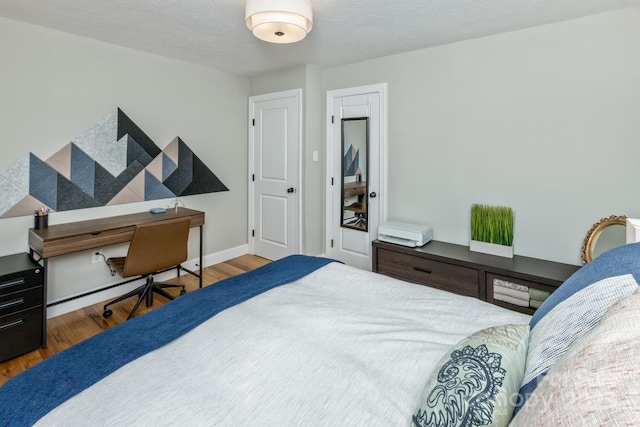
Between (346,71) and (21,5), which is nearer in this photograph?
(21,5)

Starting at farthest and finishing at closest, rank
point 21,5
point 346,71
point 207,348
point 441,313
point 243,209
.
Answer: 1. point 243,209
2. point 346,71
3. point 21,5
4. point 441,313
5. point 207,348

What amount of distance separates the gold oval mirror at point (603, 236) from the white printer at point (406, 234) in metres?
1.16

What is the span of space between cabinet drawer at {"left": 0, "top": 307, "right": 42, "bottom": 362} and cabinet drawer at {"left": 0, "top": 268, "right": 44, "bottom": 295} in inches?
6.7

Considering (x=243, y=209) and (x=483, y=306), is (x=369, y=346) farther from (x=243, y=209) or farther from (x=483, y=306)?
(x=243, y=209)

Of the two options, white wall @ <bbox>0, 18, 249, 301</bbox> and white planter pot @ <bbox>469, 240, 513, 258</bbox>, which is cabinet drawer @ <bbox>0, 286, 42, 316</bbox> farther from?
white planter pot @ <bbox>469, 240, 513, 258</bbox>

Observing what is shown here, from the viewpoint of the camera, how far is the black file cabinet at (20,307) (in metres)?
2.14

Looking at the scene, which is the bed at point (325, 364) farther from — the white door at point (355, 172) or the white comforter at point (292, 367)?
the white door at point (355, 172)

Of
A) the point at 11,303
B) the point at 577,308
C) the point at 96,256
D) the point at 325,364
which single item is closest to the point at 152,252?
the point at 96,256

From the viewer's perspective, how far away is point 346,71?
12.1 ft

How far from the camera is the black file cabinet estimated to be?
7.01 ft

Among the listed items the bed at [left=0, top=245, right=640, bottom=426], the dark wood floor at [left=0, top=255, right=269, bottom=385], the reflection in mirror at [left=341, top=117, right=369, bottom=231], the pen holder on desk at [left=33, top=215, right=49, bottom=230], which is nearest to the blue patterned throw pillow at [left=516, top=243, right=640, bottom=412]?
the bed at [left=0, top=245, right=640, bottom=426]

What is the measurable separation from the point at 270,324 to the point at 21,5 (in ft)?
9.17

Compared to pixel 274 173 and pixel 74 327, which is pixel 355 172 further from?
pixel 74 327

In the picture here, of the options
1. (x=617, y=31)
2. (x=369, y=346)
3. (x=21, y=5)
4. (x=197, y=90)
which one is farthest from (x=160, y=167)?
(x=617, y=31)
